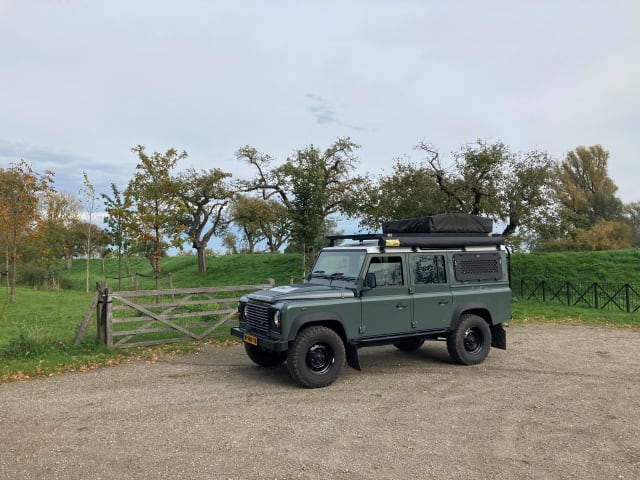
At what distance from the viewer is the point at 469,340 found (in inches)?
342

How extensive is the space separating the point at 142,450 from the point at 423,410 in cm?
347

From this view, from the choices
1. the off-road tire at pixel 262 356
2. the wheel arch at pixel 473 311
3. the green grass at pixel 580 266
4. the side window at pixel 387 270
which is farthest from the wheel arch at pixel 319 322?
the green grass at pixel 580 266

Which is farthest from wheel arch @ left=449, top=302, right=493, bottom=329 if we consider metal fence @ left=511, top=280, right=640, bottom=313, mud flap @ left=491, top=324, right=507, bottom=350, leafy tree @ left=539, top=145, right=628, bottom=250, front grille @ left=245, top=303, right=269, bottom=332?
leafy tree @ left=539, top=145, right=628, bottom=250

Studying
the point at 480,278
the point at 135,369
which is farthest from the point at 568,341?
the point at 135,369

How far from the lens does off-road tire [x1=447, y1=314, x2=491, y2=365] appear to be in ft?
27.3

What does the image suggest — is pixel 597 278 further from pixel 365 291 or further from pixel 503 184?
pixel 365 291

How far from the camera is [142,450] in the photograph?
4797 mm

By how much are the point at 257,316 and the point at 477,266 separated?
4327mm

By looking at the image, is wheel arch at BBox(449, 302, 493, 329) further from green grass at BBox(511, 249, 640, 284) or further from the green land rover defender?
green grass at BBox(511, 249, 640, 284)

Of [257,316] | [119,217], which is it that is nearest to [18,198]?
[119,217]

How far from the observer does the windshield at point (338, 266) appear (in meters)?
7.64

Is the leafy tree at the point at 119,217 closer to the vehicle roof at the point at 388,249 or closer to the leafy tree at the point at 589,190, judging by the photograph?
the vehicle roof at the point at 388,249

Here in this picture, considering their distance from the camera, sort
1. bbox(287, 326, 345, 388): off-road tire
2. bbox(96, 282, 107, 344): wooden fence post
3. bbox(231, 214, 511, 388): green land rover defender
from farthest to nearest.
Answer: bbox(96, 282, 107, 344): wooden fence post < bbox(231, 214, 511, 388): green land rover defender < bbox(287, 326, 345, 388): off-road tire

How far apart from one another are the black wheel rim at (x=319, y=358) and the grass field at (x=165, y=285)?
3.89m
